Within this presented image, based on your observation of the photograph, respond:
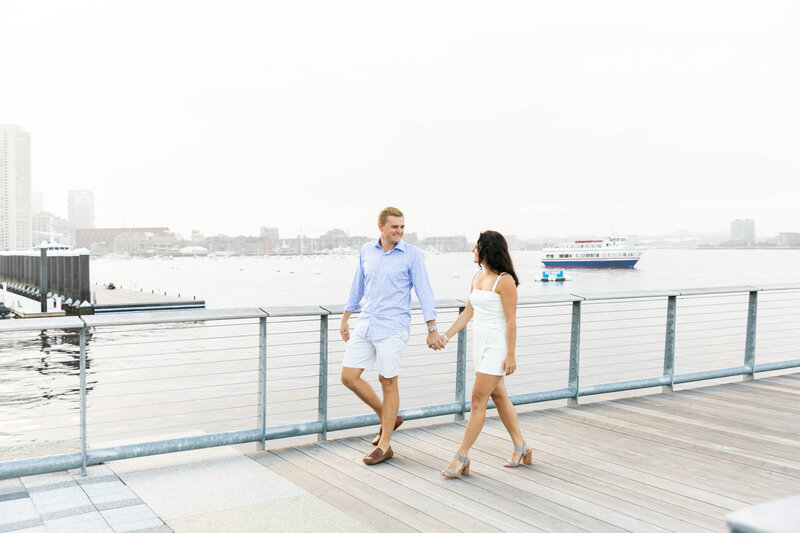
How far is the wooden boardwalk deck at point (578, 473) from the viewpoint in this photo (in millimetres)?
3525

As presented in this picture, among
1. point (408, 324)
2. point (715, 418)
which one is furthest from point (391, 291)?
point (715, 418)

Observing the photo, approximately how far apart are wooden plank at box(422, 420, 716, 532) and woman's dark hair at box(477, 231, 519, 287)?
4.22ft

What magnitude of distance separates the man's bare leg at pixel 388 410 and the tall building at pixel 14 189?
18341 cm

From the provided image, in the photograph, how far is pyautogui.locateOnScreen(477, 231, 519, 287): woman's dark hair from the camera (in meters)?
3.99

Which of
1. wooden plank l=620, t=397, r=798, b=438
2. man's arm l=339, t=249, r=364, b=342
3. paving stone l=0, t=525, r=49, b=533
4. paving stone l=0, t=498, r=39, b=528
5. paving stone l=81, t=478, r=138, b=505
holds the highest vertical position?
man's arm l=339, t=249, r=364, b=342

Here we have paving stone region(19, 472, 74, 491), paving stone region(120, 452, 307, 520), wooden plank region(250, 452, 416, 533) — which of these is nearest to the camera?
wooden plank region(250, 452, 416, 533)

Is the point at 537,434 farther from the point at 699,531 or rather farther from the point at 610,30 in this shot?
the point at 610,30

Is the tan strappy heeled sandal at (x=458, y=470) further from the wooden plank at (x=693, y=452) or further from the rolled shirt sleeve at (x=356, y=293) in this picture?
the wooden plank at (x=693, y=452)

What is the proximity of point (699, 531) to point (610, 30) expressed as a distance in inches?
2145

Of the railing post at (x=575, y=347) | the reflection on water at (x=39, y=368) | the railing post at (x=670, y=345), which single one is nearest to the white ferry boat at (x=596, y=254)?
the reflection on water at (x=39, y=368)

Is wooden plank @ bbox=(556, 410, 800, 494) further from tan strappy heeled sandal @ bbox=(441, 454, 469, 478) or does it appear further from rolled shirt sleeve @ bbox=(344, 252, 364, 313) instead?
rolled shirt sleeve @ bbox=(344, 252, 364, 313)

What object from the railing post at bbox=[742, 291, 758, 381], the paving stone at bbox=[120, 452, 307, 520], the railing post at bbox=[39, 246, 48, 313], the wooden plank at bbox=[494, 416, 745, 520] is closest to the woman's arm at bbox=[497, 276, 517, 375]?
the wooden plank at bbox=[494, 416, 745, 520]

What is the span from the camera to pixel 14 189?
171 metres

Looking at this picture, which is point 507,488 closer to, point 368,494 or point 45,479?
point 368,494
